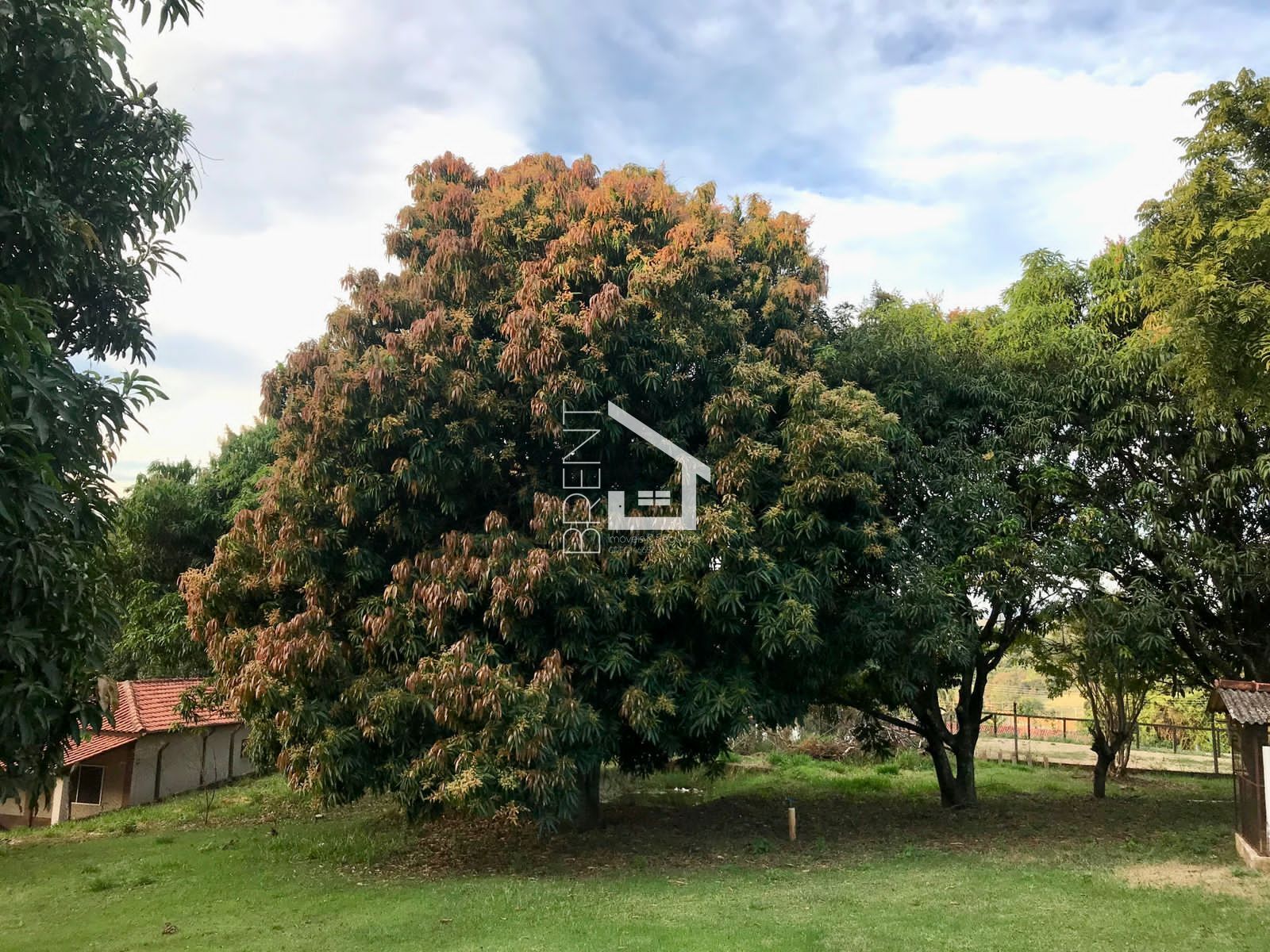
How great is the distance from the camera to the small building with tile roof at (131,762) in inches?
634

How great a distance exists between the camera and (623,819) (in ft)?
46.2

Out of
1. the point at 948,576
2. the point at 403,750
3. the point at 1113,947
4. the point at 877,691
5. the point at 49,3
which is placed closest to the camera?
the point at 49,3

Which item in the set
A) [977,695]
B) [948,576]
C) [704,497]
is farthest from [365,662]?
[977,695]

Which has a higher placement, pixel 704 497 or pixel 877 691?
pixel 704 497

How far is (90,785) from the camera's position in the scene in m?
16.5

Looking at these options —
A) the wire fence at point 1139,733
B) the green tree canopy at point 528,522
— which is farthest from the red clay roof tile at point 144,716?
the wire fence at point 1139,733

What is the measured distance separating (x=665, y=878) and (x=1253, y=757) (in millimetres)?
6789

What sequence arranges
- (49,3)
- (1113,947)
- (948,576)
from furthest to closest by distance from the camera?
(948,576) < (1113,947) < (49,3)

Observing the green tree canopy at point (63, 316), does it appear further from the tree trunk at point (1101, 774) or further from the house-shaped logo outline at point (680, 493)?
the tree trunk at point (1101, 774)

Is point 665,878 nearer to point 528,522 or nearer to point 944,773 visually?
point 528,522

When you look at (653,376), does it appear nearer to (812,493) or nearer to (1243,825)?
(812,493)

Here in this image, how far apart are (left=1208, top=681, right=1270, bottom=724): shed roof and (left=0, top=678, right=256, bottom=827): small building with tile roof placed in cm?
1512

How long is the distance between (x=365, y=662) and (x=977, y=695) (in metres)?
10.0

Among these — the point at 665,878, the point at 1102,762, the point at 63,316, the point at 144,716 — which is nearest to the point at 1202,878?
the point at 665,878
